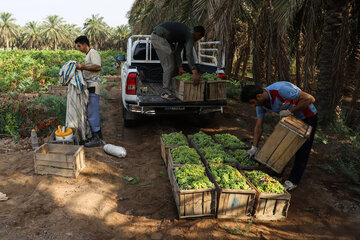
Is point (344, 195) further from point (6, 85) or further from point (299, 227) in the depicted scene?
point (6, 85)

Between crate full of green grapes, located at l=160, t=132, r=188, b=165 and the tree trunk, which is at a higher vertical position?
the tree trunk

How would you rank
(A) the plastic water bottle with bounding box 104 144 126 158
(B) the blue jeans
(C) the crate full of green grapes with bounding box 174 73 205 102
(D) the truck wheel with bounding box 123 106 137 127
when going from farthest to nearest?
(D) the truck wheel with bounding box 123 106 137 127 < (C) the crate full of green grapes with bounding box 174 73 205 102 < (B) the blue jeans < (A) the plastic water bottle with bounding box 104 144 126 158

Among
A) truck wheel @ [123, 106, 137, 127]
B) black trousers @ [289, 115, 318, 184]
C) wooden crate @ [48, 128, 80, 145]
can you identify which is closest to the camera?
black trousers @ [289, 115, 318, 184]

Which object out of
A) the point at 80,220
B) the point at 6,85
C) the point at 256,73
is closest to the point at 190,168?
the point at 80,220

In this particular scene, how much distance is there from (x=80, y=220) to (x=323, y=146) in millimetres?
5266

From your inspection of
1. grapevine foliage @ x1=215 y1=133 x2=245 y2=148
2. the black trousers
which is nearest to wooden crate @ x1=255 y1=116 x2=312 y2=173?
the black trousers

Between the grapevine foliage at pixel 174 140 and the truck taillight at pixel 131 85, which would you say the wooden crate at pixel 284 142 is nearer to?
the grapevine foliage at pixel 174 140

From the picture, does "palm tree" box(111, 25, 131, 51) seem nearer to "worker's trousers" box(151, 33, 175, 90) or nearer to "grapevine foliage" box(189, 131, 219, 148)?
"worker's trousers" box(151, 33, 175, 90)

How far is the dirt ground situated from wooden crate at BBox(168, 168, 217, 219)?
0.34ft

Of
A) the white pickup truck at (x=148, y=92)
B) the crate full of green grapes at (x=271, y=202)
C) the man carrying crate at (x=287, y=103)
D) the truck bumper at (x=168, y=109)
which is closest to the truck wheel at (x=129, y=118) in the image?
the white pickup truck at (x=148, y=92)

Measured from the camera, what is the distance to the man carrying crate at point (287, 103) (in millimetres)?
3561

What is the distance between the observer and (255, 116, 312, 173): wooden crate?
11.3 feet

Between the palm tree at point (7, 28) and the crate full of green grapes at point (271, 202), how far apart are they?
256ft

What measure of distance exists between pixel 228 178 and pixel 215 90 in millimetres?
2717
